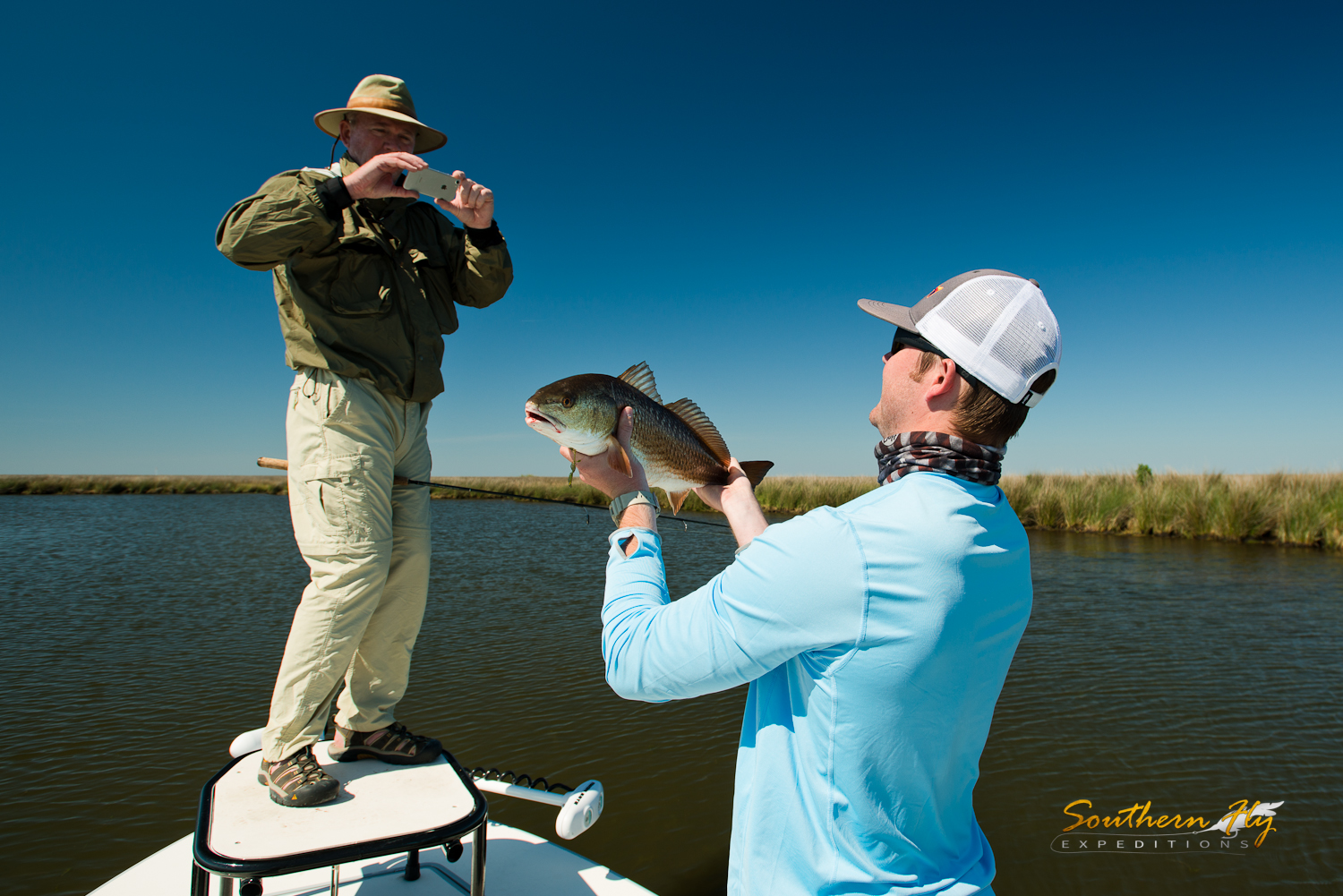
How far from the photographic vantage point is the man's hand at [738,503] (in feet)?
7.05

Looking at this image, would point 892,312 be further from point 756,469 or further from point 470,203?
point 470,203

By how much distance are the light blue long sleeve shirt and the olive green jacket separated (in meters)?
1.99

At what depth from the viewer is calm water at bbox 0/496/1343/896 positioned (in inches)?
164

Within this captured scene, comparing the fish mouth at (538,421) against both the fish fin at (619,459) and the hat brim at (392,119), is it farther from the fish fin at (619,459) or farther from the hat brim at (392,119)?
the hat brim at (392,119)

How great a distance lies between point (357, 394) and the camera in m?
2.86

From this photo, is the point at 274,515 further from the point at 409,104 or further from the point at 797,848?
the point at 797,848

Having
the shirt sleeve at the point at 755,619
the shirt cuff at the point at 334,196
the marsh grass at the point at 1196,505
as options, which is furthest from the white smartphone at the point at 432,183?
the marsh grass at the point at 1196,505

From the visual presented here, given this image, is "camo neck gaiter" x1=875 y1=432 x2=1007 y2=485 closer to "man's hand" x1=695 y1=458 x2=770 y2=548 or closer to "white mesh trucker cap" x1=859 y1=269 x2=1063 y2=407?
"white mesh trucker cap" x1=859 y1=269 x2=1063 y2=407

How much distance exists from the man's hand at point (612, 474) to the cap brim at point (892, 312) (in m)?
0.78

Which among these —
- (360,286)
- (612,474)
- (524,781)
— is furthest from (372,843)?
(360,286)

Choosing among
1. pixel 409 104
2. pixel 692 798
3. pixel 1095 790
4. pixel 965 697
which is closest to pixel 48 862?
pixel 692 798

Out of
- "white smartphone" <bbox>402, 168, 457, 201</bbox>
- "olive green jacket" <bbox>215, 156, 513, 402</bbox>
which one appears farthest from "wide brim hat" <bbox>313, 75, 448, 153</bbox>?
"white smartphone" <bbox>402, 168, 457, 201</bbox>

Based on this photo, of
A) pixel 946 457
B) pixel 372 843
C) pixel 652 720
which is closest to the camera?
pixel 946 457

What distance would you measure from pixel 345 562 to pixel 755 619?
2.14m
